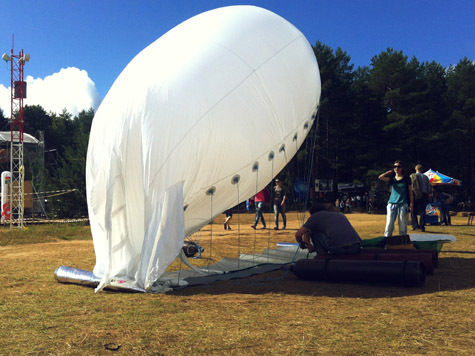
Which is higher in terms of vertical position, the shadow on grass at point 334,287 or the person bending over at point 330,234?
the person bending over at point 330,234

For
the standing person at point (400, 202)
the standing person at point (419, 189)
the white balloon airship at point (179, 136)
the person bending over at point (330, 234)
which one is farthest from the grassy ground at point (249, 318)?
the standing person at point (419, 189)

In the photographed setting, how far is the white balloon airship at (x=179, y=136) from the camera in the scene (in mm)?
5691

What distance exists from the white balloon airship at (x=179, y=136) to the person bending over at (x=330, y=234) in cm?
124

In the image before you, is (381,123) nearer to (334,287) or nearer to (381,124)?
(381,124)

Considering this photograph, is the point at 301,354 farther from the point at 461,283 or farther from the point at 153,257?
the point at 461,283

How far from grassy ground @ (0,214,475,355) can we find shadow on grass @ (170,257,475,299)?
0.01 m

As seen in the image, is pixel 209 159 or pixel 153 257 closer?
pixel 153 257

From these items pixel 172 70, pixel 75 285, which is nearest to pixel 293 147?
pixel 172 70

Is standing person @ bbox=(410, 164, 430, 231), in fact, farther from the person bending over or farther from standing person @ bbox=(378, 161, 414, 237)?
the person bending over

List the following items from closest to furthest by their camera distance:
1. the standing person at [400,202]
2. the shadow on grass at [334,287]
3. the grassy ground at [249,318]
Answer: the grassy ground at [249,318], the shadow on grass at [334,287], the standing person at [400,202]

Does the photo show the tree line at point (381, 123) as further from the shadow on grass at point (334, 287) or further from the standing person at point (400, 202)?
the shadow on grass at point (334, 287)

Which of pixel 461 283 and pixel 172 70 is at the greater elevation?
pixel 172 70

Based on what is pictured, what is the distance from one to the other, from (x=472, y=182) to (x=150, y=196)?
47228mm

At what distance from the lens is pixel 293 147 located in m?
7.97
